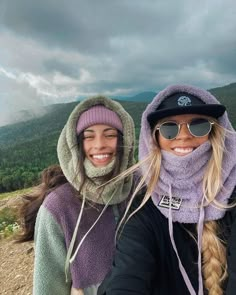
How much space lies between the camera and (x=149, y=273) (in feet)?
6.06

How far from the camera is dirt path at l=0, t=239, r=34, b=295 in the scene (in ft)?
19.0

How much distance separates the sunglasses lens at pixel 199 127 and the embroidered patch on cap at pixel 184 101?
100mm

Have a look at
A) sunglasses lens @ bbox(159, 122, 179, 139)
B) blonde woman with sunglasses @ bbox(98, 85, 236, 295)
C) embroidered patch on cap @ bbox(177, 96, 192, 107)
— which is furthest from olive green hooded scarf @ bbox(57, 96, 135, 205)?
embroidered patch on cap @ bbox(177, 96, 192, 107)

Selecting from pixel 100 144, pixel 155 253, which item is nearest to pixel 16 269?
pixel 100 144

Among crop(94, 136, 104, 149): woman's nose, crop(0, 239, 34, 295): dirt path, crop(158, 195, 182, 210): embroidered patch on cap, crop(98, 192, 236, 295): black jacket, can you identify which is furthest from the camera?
crop(0, 239, 34, 295): dirt path

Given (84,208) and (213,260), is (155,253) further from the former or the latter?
(84,208)

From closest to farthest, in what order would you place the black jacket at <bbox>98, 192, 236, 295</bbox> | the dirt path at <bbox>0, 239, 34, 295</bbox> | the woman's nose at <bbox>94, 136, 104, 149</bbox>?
the black jacket at <bbox>98, 192, 236, 295</bbox>
the woman's nose at <bbox>94, 136, 104, 149</bbox>
the dirt path at <bbox>0, 239, 34, 295</bbox>

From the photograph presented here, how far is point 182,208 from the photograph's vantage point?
194 centimetres

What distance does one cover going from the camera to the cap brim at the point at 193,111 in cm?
196

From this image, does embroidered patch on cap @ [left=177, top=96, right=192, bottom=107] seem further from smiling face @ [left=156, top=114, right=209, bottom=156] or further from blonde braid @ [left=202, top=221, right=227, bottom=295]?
blonde braid @ [left=202, top=221, right=227, bottom=295]

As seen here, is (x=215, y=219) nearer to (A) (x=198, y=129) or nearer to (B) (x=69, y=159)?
(A) (x=198, y=129)

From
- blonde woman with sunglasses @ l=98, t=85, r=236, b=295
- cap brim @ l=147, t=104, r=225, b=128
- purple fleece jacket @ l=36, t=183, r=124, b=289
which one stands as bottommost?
purple fleece jacket @ l=36, t=183, r=124, b=289

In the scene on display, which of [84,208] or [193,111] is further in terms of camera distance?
[84,208]

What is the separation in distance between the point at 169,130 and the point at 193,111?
0.16 meters
